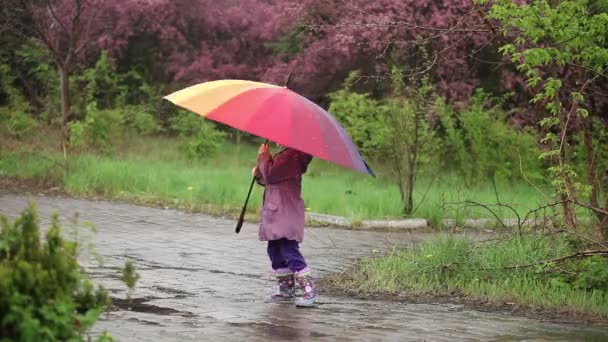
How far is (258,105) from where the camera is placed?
777 cm

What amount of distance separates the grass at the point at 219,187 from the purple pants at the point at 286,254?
15.4ft

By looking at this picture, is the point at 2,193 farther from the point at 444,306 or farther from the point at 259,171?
the point at 444,306

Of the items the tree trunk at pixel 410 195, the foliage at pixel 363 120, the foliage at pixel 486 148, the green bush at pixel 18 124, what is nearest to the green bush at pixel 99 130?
the green bush at pixel 18 124

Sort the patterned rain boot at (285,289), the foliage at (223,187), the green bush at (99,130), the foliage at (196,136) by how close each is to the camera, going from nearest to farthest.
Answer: the patterned rain boot at (285,289), the foliage at (223,187), the green bush at (99,130), the foliage at (196,136)

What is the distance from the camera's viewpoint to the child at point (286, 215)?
8.26m

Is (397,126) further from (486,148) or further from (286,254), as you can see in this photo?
(286,254)

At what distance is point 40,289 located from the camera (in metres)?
4.36

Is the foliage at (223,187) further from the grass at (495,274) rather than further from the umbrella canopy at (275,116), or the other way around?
the umbrella canopy at (275,116)

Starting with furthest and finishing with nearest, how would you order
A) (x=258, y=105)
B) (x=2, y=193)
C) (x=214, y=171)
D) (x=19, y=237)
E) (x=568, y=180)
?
(x=214, y=171) < (x=2, y=193) < (x=568, y=180) < (x=258, y=105) < (x=19, y=237)

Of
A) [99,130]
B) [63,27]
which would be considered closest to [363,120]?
[99,130]

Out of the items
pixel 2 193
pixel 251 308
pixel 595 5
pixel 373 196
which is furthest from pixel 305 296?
pixel 2 193

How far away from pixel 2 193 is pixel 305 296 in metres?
7.95

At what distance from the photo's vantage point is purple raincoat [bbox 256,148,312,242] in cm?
827

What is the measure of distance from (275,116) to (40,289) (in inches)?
140
